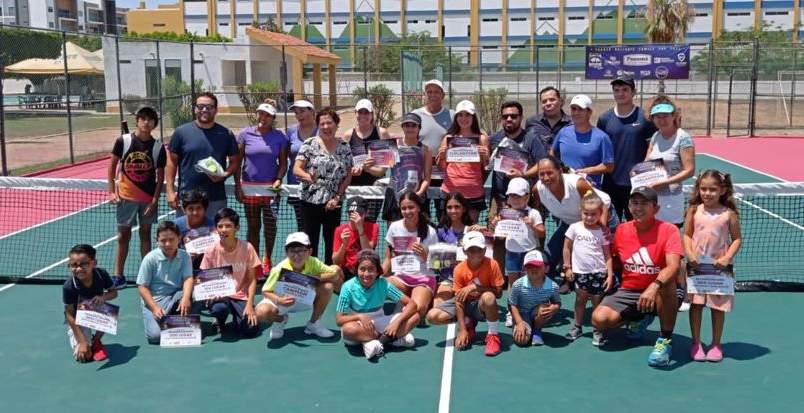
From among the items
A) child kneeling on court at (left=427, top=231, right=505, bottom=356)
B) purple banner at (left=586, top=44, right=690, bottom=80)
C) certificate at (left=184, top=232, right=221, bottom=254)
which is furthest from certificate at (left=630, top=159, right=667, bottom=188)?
purple banner at (left=586, top=44, right=690, bottom=80)

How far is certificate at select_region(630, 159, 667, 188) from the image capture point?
261 inches

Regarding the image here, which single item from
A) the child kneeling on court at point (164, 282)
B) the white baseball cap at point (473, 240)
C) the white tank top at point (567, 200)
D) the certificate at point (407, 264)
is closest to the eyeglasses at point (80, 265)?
the child kneeling on court at point (164, 282)

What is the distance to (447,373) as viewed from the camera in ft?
19.1

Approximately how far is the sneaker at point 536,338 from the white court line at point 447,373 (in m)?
0.62

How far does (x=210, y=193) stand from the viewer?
7.60 metres

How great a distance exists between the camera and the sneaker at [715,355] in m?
5.97

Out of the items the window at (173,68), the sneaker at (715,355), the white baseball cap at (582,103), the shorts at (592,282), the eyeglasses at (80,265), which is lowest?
the sneaker at (715,355)

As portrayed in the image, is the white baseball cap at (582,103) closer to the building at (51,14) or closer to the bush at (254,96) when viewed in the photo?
the bush at (254,96)

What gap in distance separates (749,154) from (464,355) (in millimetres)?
17617

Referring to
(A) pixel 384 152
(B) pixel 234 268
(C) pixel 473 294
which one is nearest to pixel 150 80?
(A) pixel 384 152

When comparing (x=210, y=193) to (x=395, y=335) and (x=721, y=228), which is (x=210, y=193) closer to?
(x=395, y=335)

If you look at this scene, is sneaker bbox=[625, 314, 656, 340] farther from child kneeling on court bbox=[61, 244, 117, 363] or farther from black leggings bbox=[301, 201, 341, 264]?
child kneeling on court bbox=[61, 244, 117, 363]

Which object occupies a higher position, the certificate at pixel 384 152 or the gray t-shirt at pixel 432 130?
the gray t-shirt at pixel 432 130

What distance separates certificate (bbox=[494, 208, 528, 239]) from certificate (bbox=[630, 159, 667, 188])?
36.6 inches
